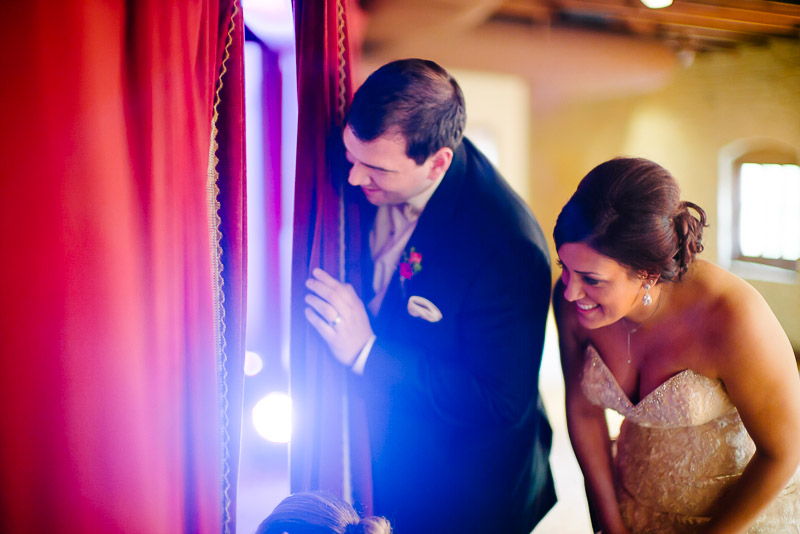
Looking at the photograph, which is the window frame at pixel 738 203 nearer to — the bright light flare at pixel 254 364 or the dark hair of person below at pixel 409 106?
the bright light flare at pixel 254 364

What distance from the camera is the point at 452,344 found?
1421 mm

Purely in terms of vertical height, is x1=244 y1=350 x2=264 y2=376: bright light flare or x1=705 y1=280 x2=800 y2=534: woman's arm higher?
x1=705 y1=280 x2=800 y2=534: woman's arm

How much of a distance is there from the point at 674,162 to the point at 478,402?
3.80 metres

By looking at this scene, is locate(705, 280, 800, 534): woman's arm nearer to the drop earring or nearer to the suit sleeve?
the drop earring

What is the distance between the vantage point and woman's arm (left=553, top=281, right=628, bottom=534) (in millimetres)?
1521

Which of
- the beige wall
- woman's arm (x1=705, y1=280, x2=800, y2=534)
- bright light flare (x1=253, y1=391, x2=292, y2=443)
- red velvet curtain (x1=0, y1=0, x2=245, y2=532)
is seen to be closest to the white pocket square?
red velvet curtain (x1=0, y1=0, x2=245, y2=532)

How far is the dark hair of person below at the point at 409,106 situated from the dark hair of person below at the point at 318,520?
75cm

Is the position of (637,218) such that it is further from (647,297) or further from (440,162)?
(440,162)

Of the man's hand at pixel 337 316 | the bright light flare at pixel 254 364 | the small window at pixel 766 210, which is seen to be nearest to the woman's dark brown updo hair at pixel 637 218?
the man's hand at pixel 337 316

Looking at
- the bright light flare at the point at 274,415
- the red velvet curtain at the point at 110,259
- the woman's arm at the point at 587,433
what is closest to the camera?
the red velvet curtain at the point at 110,259

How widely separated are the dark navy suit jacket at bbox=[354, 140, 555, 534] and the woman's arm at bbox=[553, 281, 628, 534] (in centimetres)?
12

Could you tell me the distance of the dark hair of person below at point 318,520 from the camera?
0.99 m

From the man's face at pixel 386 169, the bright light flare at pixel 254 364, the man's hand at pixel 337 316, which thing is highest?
the man's face at pixel 386 169

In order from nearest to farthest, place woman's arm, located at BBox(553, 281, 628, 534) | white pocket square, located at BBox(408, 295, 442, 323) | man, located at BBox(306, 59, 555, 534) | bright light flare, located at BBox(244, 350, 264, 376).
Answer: man, located at BBox(306, 59, 555, 534) → white pocket square, located at BBox(408, 295, 442, 323) → woman's arm, located at BBox(553, 281, 628, 534) → bright light flare, located at BBox(244, 350, 264, 376)
